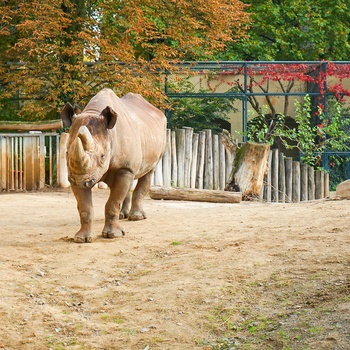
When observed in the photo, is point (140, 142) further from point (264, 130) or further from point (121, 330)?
point (264, 130)

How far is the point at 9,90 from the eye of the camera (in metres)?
17.4

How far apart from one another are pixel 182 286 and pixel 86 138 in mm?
2107

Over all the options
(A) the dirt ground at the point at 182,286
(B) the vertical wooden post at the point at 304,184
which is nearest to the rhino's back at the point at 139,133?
(A) the dirt ground at the point at 182,286

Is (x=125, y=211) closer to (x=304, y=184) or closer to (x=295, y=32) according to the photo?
(x=304, y=184)


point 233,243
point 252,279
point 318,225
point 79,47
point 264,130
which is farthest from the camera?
point 264,130

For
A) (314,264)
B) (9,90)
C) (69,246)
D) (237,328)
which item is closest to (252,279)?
(314,264)

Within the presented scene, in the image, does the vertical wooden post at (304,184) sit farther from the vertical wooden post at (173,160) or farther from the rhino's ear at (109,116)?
the rhino's ear at (109,116)

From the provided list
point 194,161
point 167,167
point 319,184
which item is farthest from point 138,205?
point 319,184

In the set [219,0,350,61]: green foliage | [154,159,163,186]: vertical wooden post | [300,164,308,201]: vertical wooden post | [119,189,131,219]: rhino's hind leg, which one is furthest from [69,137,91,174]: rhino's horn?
[219,0,350,61]: green foliage

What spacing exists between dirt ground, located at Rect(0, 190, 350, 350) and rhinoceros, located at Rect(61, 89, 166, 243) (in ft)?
1.35

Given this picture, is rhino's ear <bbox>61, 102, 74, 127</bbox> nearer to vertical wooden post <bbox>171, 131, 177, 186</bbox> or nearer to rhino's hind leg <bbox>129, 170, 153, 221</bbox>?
rhino's hind leg <bbox>129, 170, 153, 221</bbox>

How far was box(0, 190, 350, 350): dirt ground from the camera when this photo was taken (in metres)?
5.64

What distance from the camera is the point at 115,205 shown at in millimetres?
9055

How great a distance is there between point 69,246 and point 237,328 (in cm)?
307
